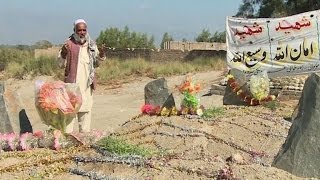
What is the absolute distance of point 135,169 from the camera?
5387mm

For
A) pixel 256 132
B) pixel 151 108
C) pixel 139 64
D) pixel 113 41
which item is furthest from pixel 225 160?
pixel 113 41

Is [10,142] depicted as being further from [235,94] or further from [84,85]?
[235,94]

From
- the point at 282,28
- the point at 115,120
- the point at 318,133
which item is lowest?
the point at 115,120

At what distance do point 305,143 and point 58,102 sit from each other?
3.04 metres

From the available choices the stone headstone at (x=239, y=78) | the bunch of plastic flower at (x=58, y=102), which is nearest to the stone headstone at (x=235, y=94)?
the stone headstone at (x=239, y=78)

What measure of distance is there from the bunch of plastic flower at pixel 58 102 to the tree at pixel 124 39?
3569 cm

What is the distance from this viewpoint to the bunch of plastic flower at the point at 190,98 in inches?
314

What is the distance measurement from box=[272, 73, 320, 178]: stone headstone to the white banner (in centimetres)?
926

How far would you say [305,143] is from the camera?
17.0 ft

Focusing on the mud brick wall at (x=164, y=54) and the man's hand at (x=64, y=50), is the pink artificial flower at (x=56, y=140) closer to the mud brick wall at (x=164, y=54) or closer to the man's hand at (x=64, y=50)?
the man's hand at (x=64, y=50)

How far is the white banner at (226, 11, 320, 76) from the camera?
47.2 ft

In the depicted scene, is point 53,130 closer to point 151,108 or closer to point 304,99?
point 151,108

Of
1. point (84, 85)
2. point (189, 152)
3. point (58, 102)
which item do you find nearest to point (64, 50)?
point (84, 85)

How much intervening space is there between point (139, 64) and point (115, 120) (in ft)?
46.2
